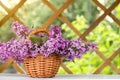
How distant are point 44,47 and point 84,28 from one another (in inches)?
37.9

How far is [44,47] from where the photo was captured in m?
1.32

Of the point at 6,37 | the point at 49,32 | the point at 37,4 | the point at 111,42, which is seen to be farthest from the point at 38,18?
the point at 49,32

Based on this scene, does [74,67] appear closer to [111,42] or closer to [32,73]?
[111,42]

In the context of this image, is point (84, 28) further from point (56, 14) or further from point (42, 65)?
point (42, 65)

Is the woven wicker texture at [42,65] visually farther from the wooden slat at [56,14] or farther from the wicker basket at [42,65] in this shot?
the wooden slat at [56,14]

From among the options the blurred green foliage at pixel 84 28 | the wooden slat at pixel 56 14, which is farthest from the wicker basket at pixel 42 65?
the blurred green foliage at pixel 84 28

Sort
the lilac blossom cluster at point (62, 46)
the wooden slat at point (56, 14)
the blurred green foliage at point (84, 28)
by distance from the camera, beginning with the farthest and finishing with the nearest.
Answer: the blurred green foliage at point (84, 28) → the wooden slat at point (56, 14) → the lilac blossom cluster at point (62, 46)

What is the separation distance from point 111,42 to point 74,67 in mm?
246

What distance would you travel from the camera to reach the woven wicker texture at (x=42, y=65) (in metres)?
1.33

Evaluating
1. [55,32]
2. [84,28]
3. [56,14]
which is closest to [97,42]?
[84,28]

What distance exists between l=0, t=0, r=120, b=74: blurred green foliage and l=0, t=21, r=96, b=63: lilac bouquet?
2.26 ft

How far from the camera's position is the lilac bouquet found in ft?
4.33

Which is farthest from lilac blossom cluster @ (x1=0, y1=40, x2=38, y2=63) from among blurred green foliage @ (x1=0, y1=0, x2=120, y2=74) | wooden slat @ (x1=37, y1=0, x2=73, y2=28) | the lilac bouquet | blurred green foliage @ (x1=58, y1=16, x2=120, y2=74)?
blurred green foliage @ (x1=58, y1=16, x2=120, y2=74)

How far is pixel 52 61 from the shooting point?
52.9 inches
